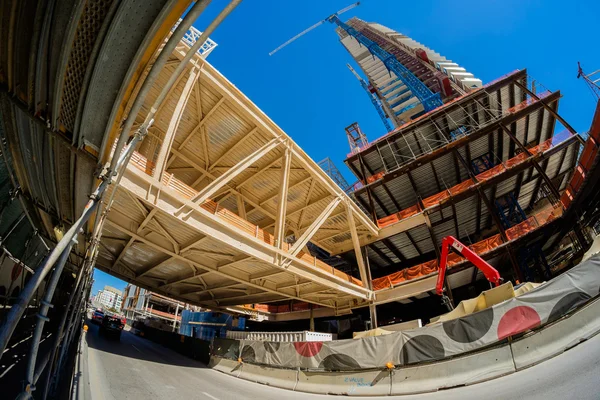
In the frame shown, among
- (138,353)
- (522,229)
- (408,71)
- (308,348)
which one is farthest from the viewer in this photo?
(408,71)

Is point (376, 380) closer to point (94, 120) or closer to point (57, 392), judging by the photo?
point (57, 392)

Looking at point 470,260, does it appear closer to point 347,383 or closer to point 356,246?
point 356,246

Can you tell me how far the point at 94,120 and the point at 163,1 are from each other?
55.0 inches

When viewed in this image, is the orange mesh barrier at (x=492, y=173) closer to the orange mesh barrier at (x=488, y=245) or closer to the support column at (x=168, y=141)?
the orange mesh barrier at (x=488, y=245)

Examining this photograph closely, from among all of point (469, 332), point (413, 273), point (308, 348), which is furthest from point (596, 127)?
point (308, 348)

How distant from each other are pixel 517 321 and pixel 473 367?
1.83 metres

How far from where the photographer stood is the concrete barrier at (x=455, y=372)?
6836 millimetres

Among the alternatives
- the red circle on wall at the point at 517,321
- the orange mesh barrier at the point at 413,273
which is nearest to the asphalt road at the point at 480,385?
the red circle on wall at the point at 517,321

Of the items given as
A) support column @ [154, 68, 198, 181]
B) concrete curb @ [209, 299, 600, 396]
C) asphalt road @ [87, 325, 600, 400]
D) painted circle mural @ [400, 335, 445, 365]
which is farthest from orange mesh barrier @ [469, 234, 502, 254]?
support column @ [154, 68, 198, 181]

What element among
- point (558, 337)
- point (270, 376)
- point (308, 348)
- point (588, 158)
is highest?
point (588, 158)

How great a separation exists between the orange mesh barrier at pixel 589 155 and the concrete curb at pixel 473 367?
940 cm

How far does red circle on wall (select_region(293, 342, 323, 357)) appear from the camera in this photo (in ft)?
32.9

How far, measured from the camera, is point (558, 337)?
21.8 feet

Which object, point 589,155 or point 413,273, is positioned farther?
point 413,273
